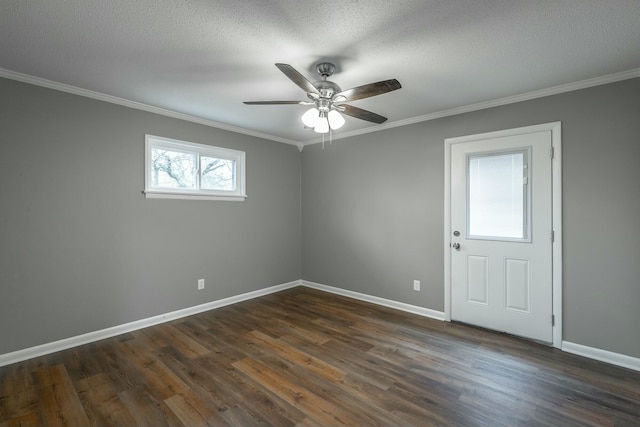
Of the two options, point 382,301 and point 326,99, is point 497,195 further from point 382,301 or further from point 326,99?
point 326,99

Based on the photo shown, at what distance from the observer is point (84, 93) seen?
279 cm

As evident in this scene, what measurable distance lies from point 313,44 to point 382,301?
317cm

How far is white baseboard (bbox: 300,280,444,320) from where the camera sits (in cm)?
350

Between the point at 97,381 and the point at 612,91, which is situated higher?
the point at 612,91

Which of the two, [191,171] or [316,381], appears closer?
[316,381]

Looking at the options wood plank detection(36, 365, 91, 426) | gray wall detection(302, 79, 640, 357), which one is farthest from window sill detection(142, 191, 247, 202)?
wood plank detection(36, 365, 91, 426)

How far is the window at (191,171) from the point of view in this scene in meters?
3.33

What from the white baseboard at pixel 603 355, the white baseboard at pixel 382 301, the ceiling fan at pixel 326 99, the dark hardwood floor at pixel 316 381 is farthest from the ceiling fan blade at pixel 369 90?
the white baseboard at pixel 603 355

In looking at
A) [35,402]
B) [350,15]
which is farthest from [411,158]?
[35,402]

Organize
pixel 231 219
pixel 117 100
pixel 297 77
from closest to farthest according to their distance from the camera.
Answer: pixel 297 77
pixel 117 100
pixel 231 219

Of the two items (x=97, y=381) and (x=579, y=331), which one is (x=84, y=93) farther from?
(x=579, y=331)

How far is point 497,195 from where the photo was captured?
306 centimetres

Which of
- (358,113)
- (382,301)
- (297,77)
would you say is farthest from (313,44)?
(382,301)

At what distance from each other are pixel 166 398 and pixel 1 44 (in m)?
2.68
